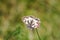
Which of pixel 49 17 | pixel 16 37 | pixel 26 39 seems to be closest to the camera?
pixel 16 37

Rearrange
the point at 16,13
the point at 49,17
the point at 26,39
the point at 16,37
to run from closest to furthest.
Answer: the point at 16,37 → the point at 26,39 → the point at 49,17 → the point at 16,13

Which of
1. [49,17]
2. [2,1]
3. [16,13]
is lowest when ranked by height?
[49,17]

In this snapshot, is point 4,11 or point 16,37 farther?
point 4,11

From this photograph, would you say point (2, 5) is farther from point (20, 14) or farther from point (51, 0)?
point (51, 0)

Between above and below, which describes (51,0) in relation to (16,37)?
above

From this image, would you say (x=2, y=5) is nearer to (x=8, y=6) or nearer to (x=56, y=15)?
(x=8, y=6)

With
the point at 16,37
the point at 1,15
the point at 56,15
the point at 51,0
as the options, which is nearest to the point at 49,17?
the point at 56,15
